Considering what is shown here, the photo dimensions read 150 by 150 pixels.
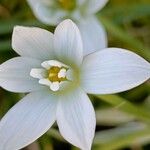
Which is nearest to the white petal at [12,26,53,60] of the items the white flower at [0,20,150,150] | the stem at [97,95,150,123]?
the white flower at [0,20,150,150]

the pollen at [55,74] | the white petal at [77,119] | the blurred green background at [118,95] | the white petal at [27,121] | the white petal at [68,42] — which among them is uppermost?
the white petal at [68,42]

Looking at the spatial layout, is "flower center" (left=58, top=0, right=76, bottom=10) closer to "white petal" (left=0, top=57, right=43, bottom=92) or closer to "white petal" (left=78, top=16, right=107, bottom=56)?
"white petal" (left=78, top=16, right=107, bottom=56)

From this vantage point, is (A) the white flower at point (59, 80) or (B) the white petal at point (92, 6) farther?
(B) the white petal at point (92, 6)

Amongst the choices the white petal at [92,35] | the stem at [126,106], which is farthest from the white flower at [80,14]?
the stem at [126,106]

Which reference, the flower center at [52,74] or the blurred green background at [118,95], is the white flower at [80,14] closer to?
the blurred green background at [118,95]

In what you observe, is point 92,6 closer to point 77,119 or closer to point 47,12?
point 47,12

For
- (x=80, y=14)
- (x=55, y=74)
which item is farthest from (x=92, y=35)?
(x=55, y=74)

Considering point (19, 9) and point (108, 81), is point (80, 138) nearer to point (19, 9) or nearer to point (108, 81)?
point (108, 81)
